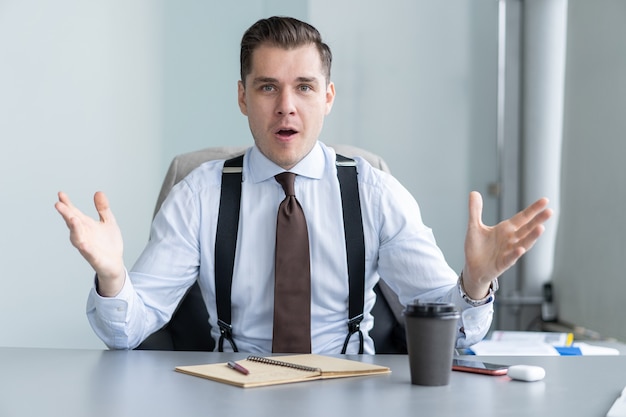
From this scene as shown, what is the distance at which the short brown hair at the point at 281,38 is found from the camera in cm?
193

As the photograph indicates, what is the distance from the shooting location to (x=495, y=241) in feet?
4.58

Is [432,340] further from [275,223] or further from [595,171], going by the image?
[595,171]

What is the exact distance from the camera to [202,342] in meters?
1.99

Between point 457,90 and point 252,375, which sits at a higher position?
point 457,90

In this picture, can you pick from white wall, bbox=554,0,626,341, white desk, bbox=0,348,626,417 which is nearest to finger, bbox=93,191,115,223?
white desk, bbox=0,348,626,417

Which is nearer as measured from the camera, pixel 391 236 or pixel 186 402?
pixel 186 402

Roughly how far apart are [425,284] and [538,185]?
7.04 ft

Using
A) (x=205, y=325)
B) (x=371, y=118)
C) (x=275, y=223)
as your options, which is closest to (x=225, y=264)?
(x=275, y=223)

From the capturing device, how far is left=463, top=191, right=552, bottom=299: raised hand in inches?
52.9

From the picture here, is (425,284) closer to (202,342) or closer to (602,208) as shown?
(202,342)

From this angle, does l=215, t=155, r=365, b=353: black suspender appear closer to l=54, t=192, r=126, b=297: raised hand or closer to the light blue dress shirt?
the light blue dress shirt

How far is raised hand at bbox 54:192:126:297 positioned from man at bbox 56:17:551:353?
26 centimetres

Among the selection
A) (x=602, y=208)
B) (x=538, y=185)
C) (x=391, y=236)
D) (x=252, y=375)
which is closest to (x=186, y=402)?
(x=252, y=375)

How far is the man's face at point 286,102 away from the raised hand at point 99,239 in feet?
1.70
